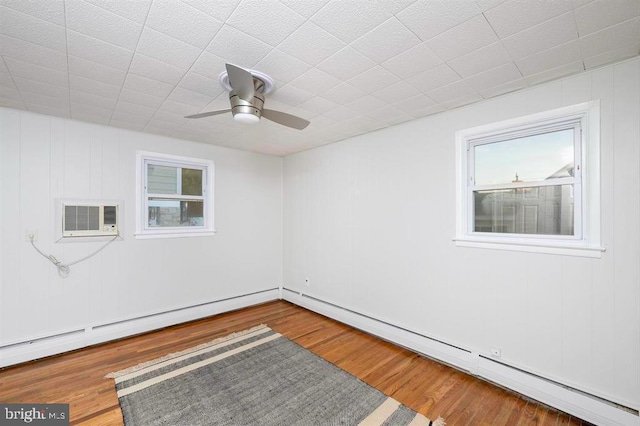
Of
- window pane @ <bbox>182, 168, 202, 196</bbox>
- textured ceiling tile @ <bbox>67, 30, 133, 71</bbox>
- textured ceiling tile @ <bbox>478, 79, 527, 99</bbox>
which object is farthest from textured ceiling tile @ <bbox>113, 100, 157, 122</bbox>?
textured ceiling tile @ <bbox>478, 79, 527, 99</bbox>

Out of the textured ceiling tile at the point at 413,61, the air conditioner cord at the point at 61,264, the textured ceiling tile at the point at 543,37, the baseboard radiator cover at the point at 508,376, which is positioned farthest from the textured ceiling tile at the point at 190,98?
the baseboard radiator cover at the point at 508,376

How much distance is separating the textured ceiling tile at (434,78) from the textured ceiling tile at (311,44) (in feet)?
2.38

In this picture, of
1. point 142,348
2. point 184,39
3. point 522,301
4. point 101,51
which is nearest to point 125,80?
point 101,51

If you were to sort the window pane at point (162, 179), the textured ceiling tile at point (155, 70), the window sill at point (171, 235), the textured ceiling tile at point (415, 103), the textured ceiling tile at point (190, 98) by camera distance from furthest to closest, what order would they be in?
the window pane at point (162, 179) < the window sill at point (171, 235) < the textured ceiling tile at point (415, 103) < the textured ceiling tile at point (190, 98) < the textured ceiling tile at point (155, 70)

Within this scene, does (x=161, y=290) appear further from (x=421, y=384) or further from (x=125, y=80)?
(x=421, y=384)

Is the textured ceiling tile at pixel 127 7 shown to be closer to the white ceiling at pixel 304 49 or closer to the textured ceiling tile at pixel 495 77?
the white ceiling at pixel 304 49

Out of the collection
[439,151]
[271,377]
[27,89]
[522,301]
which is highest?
[27,89]

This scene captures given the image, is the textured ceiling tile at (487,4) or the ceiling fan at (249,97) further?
the ceiling fan at (249,97)

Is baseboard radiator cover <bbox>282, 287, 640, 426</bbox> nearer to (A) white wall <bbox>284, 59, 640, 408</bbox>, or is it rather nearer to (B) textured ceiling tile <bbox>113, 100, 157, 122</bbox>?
(A) white wall <bbox>284, 59, 640, 408</bbox>

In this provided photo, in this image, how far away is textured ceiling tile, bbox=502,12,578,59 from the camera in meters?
1.47

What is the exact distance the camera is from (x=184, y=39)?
1580mm

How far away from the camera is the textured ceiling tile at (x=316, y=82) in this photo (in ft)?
6.50

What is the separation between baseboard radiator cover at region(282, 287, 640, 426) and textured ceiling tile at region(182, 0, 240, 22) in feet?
10.3

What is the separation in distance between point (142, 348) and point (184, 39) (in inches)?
120
